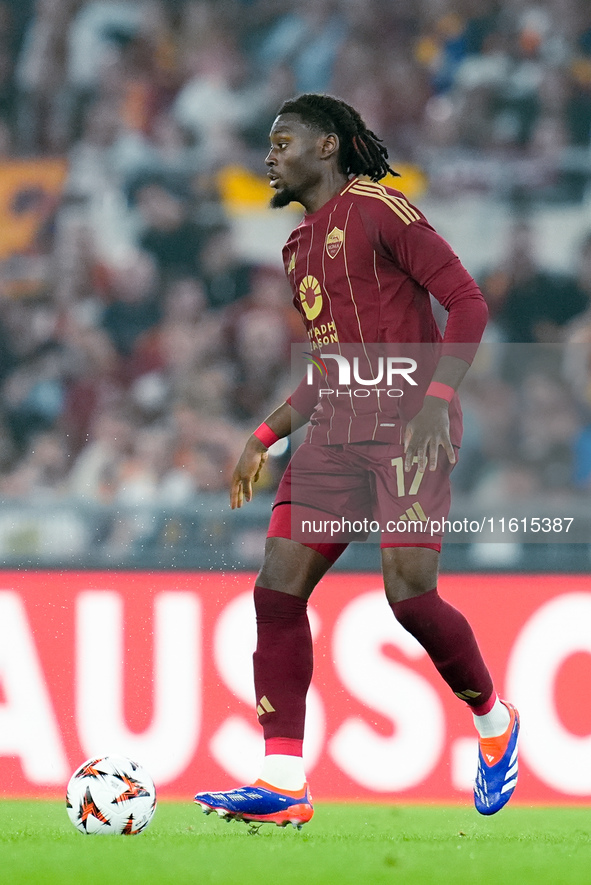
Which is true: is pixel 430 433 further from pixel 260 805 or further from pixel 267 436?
pixel 260 805

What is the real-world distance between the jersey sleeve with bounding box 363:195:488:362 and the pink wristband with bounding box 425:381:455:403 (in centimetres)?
9

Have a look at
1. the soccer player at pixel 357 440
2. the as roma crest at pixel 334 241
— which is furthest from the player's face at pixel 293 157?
the as roma crest at pixel 334 241

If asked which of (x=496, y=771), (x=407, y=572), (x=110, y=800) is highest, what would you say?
(x=407, y=572)

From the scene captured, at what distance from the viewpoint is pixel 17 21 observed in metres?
9.47

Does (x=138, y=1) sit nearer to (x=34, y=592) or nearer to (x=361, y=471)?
(x=34, y=592)

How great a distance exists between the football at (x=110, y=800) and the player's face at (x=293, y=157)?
160 centimetres

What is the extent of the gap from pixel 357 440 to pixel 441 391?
0.98 feet

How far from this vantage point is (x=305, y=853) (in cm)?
288

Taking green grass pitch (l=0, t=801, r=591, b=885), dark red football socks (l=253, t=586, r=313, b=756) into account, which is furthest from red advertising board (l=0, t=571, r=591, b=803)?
dark red football socks (l=253, t=586, r=313, b=756)

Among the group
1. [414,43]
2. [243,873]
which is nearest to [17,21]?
[414,43]

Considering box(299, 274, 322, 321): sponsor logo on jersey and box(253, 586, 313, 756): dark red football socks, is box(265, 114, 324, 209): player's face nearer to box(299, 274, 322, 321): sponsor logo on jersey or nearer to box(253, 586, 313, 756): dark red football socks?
box(299, 274, 322, 321): sponsor logo on jersey

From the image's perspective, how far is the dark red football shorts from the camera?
3.31 meters

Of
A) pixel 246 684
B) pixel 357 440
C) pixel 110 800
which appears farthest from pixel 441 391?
pixel 246 684

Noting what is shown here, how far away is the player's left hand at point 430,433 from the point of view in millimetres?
3182
